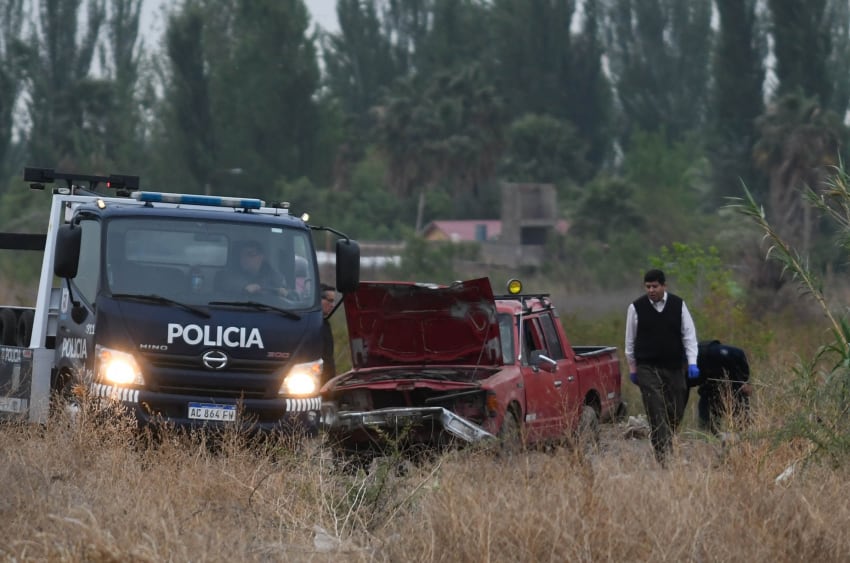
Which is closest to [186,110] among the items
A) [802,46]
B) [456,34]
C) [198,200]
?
[456,34]

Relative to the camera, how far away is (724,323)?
88.0 ft

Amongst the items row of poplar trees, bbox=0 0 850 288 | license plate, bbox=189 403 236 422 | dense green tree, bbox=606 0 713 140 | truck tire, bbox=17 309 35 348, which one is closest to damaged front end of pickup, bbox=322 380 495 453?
license plate, bbox=189 403 236 422

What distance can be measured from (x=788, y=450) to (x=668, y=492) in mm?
2057

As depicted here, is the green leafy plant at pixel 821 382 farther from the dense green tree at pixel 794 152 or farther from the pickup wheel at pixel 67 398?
the dense green tree at pixel 794 152

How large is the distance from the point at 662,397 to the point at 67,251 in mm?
5095

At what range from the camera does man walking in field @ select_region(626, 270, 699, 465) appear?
12.9 meters

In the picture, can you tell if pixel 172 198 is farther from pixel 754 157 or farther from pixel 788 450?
pixel 754 157

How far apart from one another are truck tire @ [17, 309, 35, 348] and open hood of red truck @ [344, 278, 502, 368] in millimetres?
3198

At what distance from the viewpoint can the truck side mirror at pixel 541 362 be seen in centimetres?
1388

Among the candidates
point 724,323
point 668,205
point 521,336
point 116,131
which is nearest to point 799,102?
point 668,205

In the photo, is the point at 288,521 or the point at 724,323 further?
the point at 724,323

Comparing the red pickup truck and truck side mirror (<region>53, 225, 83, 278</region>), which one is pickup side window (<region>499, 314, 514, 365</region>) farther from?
truck side mirror (<region>53, 225, 83, 278</region>)

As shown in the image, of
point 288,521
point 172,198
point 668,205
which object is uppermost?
point 668,205

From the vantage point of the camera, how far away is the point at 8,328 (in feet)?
50.1
